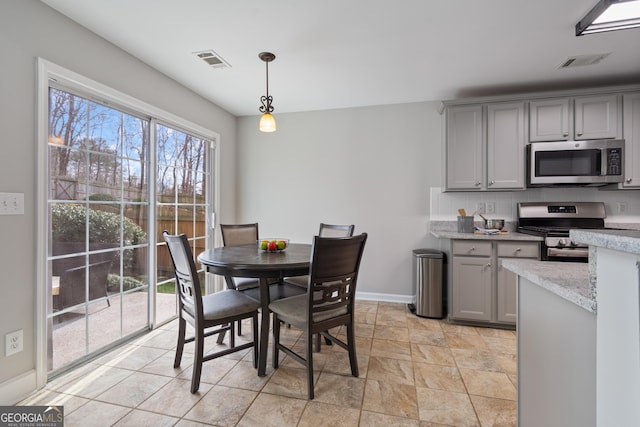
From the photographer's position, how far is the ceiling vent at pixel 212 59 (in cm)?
244

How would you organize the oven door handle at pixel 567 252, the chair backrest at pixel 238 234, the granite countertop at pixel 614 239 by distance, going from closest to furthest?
the granite countertop at pixel 614 239 < the oven door handle at pixel 567 252 < the chair backrest at pixel 238 234

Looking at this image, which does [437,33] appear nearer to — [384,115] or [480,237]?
[384,115]

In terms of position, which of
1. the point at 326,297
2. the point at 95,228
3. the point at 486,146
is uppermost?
the point at 486,146

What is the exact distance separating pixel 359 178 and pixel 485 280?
1827 millimetres

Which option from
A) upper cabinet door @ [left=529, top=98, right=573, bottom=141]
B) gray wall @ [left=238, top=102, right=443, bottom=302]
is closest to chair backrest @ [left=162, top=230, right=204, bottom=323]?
gray wall @ [left=238, top=102, right=443, bottom=302]

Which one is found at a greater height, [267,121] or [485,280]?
[267,121]

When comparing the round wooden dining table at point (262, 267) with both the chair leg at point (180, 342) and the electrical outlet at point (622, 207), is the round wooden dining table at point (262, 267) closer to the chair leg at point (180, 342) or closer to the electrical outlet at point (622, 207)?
the chair leg at point (180, 342)

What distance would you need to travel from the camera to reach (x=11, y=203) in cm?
165

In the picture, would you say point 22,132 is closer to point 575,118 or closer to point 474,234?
point 474,234

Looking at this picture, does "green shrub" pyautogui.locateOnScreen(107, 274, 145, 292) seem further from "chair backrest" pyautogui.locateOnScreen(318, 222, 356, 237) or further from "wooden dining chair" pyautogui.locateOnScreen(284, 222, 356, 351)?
"chair backrest" pyautogui.locateOnScreen(318, 222, 356, 237)

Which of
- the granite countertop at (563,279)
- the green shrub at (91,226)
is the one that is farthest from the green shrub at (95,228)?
the granite countertop at (563,279)

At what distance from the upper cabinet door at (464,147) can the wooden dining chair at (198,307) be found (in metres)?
2.51

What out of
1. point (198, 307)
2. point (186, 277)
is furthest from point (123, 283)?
point (198, 307)

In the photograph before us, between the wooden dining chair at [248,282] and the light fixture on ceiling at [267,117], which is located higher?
the light fixture on ceiling at [267,117]
